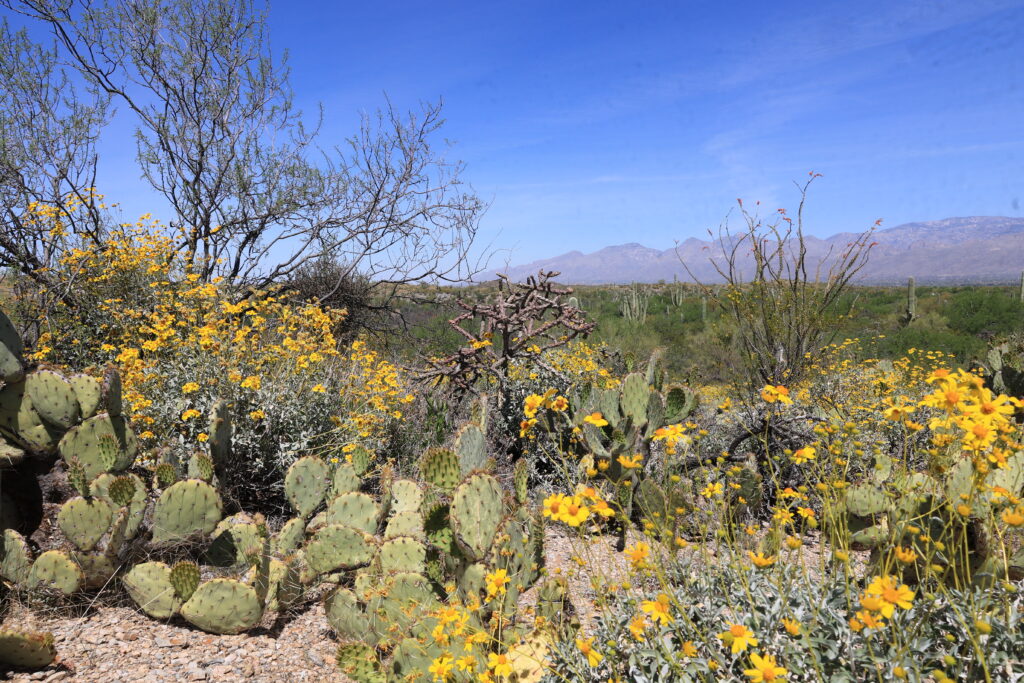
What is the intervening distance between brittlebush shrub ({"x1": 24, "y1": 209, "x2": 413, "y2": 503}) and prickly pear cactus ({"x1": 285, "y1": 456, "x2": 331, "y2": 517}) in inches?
22.2

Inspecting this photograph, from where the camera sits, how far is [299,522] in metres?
3.28

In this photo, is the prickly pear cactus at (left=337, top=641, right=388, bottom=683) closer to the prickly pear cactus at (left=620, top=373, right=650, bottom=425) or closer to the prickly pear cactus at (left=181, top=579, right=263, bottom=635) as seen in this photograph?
the prickly pear cactus at (left=181, top=579, right=263, bottom=635)

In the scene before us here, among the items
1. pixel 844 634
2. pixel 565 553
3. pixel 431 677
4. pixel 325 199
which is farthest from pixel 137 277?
pixel 844 634

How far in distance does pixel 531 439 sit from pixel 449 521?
81.6 inches

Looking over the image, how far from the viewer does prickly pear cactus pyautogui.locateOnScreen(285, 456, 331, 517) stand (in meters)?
3.48

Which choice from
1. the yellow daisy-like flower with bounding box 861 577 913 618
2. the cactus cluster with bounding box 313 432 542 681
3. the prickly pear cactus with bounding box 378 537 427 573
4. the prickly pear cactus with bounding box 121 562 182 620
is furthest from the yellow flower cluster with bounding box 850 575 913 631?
the prickly pear cactus with bounding box 121 562 182 620

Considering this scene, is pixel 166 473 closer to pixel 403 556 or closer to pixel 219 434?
pixel 219 434

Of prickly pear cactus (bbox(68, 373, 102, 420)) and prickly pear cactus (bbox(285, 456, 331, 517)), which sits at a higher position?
prickly pear cactus (bbox(68, 373, 102, 420))

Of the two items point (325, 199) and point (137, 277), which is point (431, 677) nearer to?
point (137, 277)

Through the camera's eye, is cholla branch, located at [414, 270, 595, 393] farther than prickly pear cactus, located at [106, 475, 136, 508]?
Yes

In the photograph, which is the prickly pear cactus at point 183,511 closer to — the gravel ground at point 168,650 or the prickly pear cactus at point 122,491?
the prickly pear cactus at point 122,491

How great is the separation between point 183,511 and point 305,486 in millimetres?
653

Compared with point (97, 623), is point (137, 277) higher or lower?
higher

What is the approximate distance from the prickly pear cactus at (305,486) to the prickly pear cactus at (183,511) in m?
0.50
